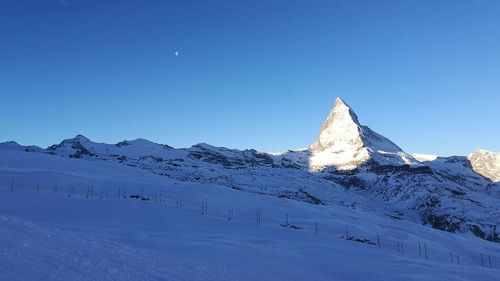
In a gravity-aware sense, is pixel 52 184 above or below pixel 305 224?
above

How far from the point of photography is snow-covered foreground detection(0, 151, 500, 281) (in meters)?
18.0

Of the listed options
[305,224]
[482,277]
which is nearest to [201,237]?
[482,277]

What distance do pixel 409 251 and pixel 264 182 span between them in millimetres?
105585

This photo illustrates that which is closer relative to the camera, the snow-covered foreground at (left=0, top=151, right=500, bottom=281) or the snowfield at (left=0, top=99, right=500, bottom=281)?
the snow-covered foreground at (left=0, top=151, right=500, bottom=281)

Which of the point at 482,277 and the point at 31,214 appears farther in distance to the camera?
the point at 31,214

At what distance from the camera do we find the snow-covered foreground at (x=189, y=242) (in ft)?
59.1

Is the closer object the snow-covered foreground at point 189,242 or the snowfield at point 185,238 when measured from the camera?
the snow-covered foreground at point 189,242

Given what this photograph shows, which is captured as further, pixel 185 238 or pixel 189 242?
pixel 185 238

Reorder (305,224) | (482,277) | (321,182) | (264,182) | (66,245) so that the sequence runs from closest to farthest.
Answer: (66,245), (482,277), (305,224), (264,182), (321,182)

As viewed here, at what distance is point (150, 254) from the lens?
22.2 meters

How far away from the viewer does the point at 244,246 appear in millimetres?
32969

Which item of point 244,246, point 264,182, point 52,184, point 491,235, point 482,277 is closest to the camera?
point 482,277

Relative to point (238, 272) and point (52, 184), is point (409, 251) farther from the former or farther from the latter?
point (52, 184)

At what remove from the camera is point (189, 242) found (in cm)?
3247
